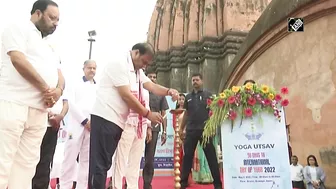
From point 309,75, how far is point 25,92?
4.32 meters

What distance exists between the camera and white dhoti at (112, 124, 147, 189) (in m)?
3.77

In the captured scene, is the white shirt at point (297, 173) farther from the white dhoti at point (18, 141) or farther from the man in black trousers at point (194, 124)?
the white dhoti at point (18, 141)

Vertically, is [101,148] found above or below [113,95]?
below

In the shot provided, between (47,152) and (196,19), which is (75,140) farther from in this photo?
(196,19)

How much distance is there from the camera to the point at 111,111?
3453 millimetres

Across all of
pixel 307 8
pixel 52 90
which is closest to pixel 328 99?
pixel 307 8

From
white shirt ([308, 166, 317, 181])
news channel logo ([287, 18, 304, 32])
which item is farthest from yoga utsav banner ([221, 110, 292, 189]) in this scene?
news channel logo ([287, 18, 304, 32])

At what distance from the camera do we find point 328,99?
5.07 m

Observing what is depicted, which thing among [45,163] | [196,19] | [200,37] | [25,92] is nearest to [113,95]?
[25,92]

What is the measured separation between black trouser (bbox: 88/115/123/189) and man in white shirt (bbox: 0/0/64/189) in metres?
0.58

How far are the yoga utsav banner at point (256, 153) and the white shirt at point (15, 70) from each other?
2080mm

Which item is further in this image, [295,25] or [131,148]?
[295,25]

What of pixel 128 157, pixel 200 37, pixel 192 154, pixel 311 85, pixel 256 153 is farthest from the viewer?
pixel 200 37

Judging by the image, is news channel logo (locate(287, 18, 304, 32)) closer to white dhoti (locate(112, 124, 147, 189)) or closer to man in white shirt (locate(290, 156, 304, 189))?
man in white shirt (locate(290, 156, 304, 189))
